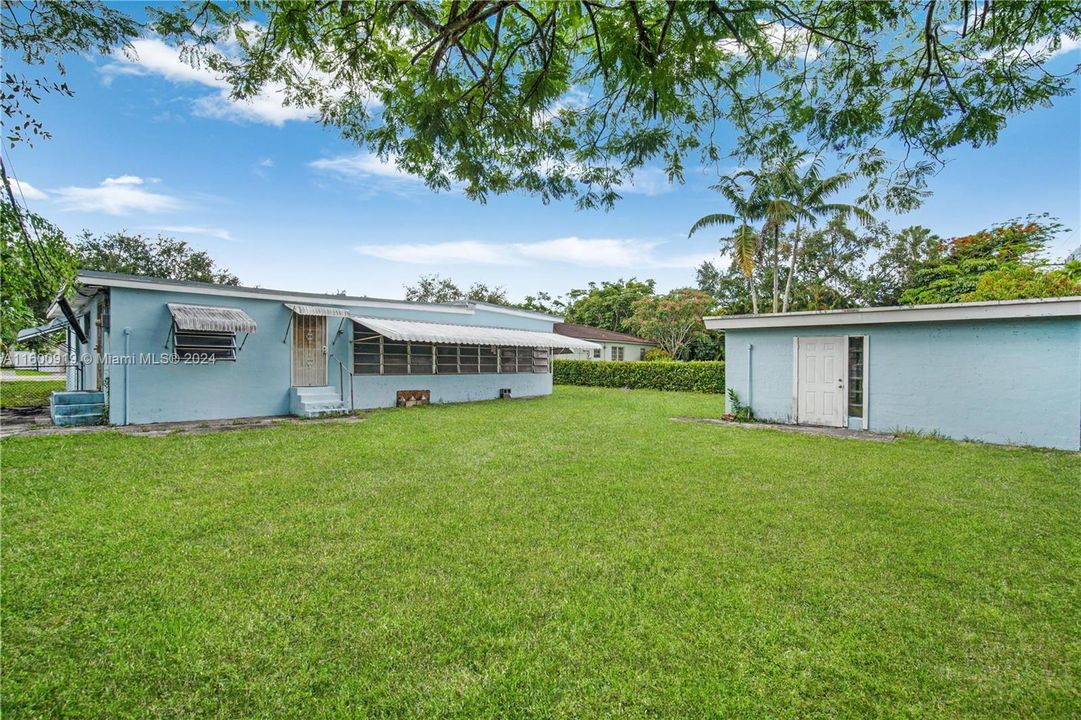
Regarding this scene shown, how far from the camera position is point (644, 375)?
22.5 metres

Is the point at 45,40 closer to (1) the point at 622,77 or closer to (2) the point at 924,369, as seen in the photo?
(1) the point at 622,77

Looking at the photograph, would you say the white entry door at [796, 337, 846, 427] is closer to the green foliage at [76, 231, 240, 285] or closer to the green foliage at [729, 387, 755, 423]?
the green foliage at [729, 387, 755, 423]

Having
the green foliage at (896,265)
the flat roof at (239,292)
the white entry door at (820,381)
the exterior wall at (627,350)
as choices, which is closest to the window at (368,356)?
the flat roof at (239,292)

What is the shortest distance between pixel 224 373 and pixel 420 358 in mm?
5578

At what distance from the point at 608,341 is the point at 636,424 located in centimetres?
1938

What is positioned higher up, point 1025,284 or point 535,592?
point 1025,284

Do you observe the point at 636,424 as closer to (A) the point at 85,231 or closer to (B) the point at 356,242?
(B) the point at 356,242

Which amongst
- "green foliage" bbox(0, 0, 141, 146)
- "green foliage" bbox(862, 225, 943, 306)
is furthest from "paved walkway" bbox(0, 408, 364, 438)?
"green foliage" bbox(862, 225, 943, 306)

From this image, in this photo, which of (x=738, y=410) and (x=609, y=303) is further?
(x=609, y=303)

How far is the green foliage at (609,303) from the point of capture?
3688cm

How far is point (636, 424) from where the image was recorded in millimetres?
11312

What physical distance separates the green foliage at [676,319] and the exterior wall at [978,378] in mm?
15389

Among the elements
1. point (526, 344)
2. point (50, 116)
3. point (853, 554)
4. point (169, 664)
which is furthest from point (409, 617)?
point (526, 344)

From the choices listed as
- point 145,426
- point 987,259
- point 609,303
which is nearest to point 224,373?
point 145,426
